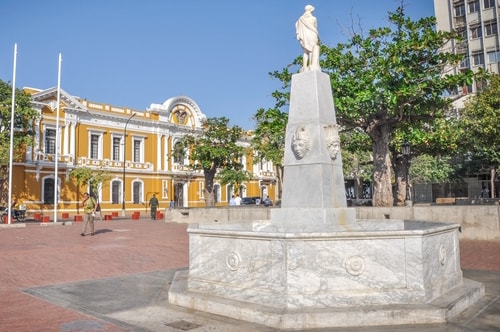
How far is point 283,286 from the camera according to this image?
5363 millimetres

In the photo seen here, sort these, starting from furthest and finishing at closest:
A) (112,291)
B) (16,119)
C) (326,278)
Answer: (16,119), (112,291), (326,278)

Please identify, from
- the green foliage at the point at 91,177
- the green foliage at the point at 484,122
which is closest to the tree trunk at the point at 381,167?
the green foliage at the point at 484,122

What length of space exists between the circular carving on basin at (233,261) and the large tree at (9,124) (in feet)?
90.9

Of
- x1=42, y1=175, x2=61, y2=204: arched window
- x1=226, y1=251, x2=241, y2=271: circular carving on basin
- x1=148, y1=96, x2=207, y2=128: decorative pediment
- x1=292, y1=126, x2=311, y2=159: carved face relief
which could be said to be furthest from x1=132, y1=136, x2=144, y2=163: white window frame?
x1=226, y1=251, x2=241, y2=271: circular carving on basin

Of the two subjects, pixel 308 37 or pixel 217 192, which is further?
pixel 217 192

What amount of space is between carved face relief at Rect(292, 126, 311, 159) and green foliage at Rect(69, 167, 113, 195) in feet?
108

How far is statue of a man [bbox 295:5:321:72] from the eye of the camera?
7891 mm

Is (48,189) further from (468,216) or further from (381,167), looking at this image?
(468,216)

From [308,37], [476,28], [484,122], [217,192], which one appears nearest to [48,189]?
[217,192]

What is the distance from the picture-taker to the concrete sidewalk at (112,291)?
5313mm

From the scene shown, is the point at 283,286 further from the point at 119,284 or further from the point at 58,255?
the point at 58,255

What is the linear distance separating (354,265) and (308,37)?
433 cm

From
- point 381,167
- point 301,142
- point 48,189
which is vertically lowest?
point 301,142

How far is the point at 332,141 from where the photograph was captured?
24.0 ft
